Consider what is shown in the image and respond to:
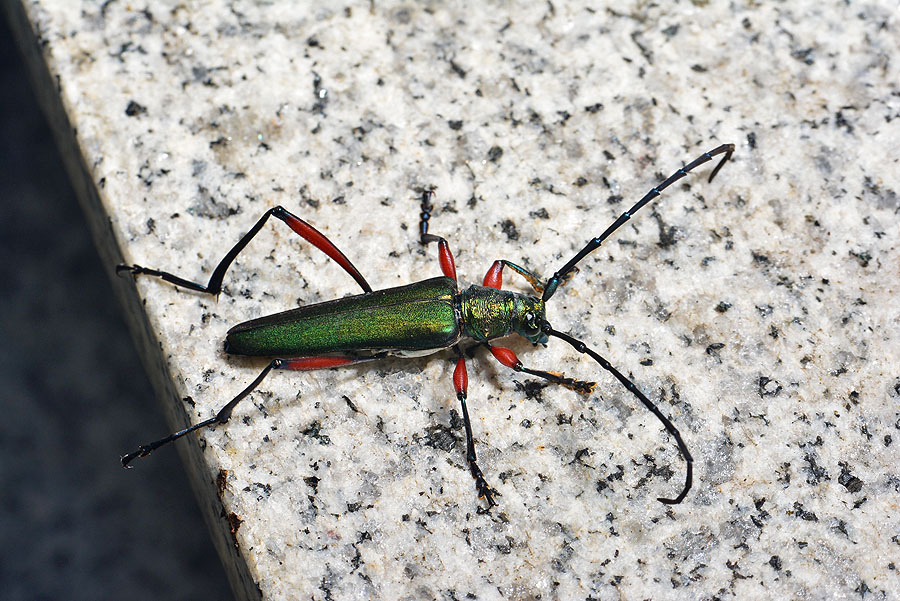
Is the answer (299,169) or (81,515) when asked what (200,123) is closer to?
(299,169)

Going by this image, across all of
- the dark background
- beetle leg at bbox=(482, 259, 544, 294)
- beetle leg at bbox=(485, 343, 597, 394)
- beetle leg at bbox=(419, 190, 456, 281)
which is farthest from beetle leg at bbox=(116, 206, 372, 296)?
the dark background

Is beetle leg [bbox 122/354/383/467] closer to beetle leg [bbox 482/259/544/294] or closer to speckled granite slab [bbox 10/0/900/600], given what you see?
speckled granite slab [bbox 10/0/900/600]

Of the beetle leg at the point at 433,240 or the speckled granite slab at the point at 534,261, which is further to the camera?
the beetle leg at the point at 433,240

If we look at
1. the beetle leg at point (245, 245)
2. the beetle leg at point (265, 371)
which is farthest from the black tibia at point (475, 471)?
the beetle leg at point (245, 245)

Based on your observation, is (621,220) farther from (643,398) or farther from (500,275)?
(643,398)

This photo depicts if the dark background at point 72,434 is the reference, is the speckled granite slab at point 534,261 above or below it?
above

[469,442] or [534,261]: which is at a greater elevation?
[534,261]

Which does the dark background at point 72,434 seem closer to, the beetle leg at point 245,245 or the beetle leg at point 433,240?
the beetle leg at point 245,245

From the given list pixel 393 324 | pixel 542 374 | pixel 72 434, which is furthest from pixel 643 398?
pixel 72 434
